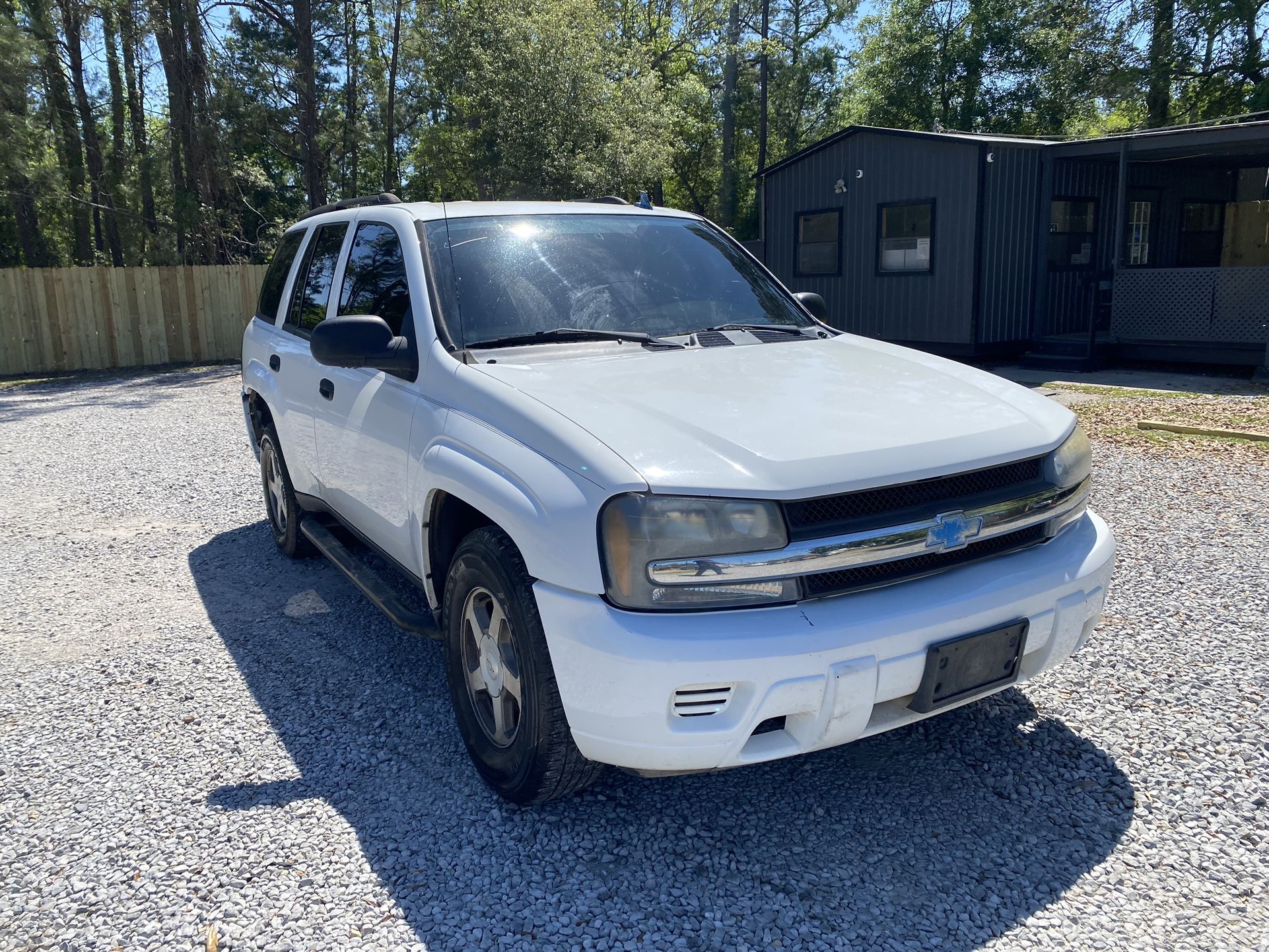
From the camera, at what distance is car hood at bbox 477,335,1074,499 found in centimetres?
258

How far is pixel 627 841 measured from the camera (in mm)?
2914

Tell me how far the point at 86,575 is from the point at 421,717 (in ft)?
9.90

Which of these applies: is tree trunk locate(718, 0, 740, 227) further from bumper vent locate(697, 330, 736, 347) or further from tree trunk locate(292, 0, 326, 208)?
bumper vent locate(697, 330, 736, 347)

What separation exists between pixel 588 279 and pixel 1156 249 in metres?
16.0

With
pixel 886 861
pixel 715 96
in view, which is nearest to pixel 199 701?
pixel 886 861

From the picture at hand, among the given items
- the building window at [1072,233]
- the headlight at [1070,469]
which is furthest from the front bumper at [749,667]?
the building window at [1072,233]

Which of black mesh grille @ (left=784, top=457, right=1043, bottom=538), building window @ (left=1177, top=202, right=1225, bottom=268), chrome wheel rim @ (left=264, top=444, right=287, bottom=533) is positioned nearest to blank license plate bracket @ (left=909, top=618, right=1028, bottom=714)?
black mesh grille @ (left=784, top=457, right=1043, bottom=538)

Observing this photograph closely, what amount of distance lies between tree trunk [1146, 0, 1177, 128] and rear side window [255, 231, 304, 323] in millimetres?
26433

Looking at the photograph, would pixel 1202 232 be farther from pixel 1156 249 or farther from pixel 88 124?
pixel 88 124

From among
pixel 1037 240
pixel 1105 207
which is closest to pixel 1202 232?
pixel 1105 207

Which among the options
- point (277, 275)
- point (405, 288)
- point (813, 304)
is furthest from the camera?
point (277, 275)

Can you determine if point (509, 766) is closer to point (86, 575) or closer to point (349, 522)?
point (349, 522)

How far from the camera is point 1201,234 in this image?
17500mm

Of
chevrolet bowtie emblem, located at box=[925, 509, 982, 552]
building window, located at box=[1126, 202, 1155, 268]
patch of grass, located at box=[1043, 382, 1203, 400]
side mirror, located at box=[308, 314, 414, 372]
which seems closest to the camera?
chevrolet bowtie emblem, located at box=[925, 509, 982, 552]
